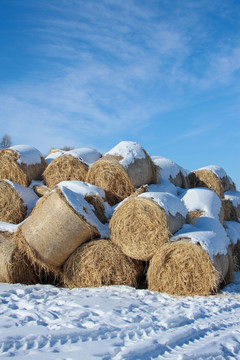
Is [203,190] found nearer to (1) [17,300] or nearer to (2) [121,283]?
(2) [121,283]

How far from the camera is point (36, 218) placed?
4.89m

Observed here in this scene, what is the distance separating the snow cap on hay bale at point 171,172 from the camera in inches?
270

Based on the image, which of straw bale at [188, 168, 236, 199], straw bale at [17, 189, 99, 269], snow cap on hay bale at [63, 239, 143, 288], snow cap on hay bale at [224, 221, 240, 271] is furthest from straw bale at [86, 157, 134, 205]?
straw bale at [188, 168, 236, 199]

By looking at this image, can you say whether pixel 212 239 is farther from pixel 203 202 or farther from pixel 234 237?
pixel 234 237

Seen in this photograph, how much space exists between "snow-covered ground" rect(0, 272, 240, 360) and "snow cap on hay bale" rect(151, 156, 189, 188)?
9.28 ft

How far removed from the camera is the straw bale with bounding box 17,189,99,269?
187 inches

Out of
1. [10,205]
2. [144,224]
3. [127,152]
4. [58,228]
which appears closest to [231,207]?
[127,152]

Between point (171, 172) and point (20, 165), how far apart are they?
9.04 ft

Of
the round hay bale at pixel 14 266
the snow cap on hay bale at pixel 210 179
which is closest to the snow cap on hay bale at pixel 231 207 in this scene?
the snow cap on hay bale at pixel 210 179

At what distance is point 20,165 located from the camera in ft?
20.6

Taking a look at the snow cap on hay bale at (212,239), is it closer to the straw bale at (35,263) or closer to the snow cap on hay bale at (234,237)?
the snow cap on hay bale at (234,237)

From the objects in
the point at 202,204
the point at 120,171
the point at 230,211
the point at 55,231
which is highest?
the point at 120,171

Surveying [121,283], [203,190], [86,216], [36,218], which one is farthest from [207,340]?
[203,190]

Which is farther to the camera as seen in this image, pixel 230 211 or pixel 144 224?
pixel 230 211
